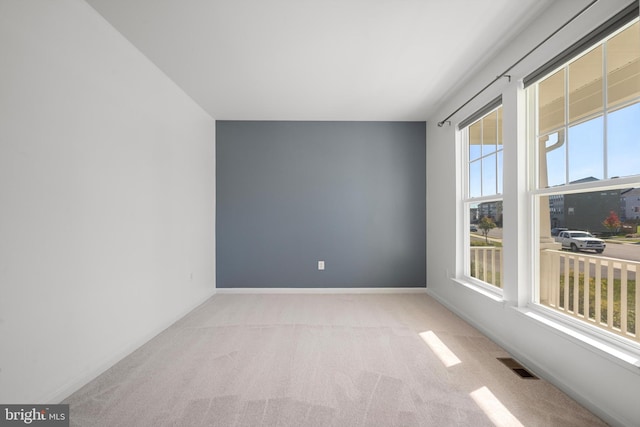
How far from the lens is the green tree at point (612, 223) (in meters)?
1.67

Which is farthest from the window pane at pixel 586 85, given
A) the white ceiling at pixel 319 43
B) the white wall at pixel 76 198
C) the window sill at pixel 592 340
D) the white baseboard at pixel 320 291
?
the white wall at pixel 76 198

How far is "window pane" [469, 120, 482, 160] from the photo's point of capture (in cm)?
301

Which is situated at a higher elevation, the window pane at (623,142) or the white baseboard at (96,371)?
the window pane at (623,142)

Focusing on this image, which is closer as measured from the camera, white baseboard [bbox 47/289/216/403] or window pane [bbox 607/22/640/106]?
window pane [bbox 607/22/640/106]

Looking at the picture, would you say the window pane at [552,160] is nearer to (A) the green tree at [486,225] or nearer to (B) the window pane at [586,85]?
(B) the window pane at [586,85]

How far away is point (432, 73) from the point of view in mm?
2795

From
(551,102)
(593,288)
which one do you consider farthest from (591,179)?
(593,288)

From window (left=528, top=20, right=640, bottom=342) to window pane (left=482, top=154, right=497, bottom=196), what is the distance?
0.56 m

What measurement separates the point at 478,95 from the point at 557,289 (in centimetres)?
194

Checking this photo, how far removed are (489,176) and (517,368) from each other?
5.78ft

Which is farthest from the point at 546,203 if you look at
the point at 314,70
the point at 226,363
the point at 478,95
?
the point at 226,363

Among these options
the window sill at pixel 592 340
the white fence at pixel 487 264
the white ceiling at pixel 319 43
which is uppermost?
the white ceiling at pixel 319 43

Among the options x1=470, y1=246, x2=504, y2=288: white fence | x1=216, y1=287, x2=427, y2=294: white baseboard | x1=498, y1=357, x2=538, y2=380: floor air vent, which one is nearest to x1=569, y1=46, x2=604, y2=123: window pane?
x1=470, y1=246, x2=504, y2=288: white fence

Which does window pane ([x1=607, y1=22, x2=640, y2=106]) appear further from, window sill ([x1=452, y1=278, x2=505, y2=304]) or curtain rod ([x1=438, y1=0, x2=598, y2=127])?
window sill ([x1=452, y1=278, x2=505, y2=304])
